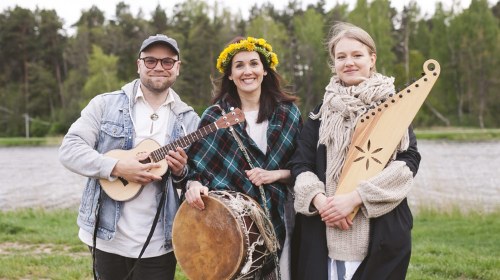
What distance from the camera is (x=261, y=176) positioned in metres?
3.02

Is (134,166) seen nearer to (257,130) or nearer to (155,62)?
(155,62)

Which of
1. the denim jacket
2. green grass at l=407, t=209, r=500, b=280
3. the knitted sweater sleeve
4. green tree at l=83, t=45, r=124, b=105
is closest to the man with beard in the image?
the denim jacket

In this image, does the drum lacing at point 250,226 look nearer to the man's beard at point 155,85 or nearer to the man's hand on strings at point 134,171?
the man's hand on strings at point 134,171

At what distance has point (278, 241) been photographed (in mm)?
3029

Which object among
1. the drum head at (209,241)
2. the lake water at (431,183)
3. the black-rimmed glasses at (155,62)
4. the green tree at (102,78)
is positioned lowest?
the lake water at (431,183)

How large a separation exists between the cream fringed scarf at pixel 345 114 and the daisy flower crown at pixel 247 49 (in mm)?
763

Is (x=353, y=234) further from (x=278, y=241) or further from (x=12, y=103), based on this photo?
(x=12, y=103)

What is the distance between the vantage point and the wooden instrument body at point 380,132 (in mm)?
2629

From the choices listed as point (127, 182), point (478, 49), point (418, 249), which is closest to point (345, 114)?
point (127, 182)

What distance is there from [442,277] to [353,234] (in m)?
2.65

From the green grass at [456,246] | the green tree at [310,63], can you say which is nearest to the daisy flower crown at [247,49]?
the green grass at [456,246]

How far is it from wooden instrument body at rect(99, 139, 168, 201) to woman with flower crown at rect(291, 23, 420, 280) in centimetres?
97

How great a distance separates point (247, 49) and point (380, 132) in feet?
3.90

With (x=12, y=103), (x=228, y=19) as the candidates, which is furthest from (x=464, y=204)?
(x=12, y=103)
